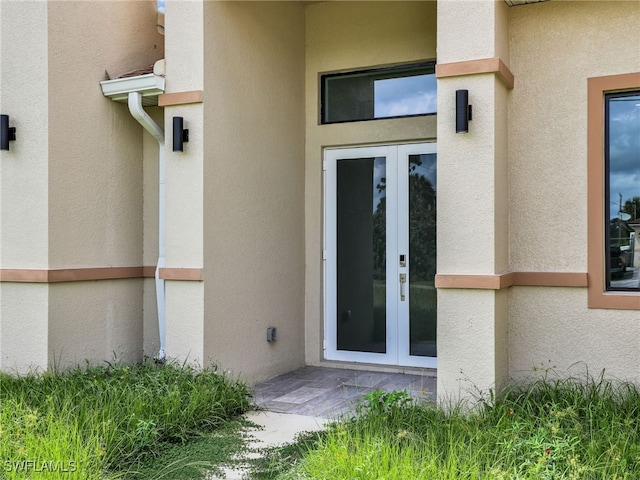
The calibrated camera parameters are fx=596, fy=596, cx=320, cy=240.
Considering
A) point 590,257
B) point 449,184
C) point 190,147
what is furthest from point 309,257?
point 590,257

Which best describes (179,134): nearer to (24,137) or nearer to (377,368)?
(24,137)

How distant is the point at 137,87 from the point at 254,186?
59.5 inches

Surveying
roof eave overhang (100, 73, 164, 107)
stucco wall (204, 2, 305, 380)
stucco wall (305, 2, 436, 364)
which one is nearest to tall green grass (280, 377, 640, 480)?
stucco wall (204, 2, 305, 380)

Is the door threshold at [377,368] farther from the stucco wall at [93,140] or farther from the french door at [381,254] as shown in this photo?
the stucco wall at [93,140]

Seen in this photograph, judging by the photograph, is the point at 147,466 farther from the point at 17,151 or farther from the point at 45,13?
the point at 45,13

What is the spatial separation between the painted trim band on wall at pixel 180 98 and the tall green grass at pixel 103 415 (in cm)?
248

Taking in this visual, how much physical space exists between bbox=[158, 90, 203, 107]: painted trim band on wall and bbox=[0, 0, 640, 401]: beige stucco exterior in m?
0.02

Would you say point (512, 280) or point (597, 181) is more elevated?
point (597, 181)

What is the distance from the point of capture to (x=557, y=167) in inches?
199

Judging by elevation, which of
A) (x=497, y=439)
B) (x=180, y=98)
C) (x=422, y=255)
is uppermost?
(x=180, y=98)

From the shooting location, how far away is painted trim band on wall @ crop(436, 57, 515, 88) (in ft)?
15.3

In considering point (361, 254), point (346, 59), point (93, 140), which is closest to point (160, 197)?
point (93, 140)

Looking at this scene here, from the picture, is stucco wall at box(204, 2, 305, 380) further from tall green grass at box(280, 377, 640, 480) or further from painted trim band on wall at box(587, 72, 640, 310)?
painted trim band on wall at box(587, 72, 640, 310)

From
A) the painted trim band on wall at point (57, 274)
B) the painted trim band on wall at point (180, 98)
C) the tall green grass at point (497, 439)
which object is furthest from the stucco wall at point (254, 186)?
the tall green grass at point (497, 439)
